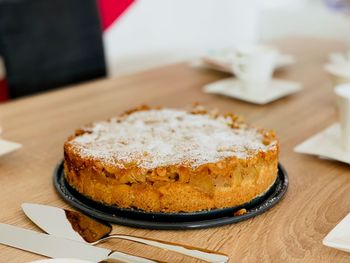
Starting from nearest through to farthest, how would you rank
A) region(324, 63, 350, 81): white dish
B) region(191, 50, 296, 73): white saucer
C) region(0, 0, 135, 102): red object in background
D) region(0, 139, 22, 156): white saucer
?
1. region(0, 139, 22, 156): white saucer
2. region(324, 63, 350, 81): white dish
3. region(191, 50, 296, 73): white saucer
4. region(0, 0, 135, 102): red object in background

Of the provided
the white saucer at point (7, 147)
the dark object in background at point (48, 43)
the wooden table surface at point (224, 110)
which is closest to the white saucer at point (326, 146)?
the wooden table surface at point (224, 110)

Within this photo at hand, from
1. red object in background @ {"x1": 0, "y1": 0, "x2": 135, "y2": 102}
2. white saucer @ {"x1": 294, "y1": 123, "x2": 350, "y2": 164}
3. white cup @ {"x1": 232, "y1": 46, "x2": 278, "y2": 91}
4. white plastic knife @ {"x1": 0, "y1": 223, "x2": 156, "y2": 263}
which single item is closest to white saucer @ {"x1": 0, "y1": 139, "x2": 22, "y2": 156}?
white plastic knife @ {"x1": 0, "y1": 223, "x2": 156, "y2": 263}

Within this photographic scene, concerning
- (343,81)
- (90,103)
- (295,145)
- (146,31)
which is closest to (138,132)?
(295,145)

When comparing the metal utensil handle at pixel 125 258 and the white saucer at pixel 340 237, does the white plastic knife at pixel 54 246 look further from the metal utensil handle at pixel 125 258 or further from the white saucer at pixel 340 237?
the white saucer at pixel 340 237

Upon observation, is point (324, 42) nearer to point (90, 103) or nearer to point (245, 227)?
point (90, 103)

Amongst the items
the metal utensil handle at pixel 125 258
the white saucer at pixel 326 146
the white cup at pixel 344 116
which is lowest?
the white saucer at pixel 326 146

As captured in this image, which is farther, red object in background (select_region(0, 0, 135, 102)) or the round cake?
red object in background (select_region(0, 0, 135, 102))

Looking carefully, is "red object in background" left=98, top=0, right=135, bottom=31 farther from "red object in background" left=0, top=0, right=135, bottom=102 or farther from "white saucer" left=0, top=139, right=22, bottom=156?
"white saucer" left=0, top=139, right=22, bottom=156
